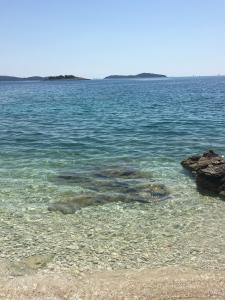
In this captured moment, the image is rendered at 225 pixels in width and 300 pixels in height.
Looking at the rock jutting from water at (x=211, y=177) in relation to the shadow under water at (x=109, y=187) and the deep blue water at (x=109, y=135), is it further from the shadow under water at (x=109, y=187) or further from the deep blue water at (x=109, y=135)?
the deep blue water at (x=109, y=135)

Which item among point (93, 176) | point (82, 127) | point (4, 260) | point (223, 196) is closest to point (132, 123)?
point (82, 127)

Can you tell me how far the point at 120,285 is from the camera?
949cm

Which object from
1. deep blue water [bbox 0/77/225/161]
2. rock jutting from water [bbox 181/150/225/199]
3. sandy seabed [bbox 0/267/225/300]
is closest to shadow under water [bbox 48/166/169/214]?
rock jutting from water [bbox 181/150/225/199]

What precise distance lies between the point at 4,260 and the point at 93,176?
342 inches

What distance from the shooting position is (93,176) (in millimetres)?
19062

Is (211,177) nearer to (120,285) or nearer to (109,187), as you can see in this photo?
(109,187)

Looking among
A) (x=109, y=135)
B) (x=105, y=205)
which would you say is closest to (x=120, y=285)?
(x=105, y=205)

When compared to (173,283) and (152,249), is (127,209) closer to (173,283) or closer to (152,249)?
(152,249)

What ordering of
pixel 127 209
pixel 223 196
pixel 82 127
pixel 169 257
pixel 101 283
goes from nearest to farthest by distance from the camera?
pixel 101 283, pixel 169 257, pixel 127 209, pixel 223 196, pixel 82 127

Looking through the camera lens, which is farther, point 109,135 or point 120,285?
point 109,135

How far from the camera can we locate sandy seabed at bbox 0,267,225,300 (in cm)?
902

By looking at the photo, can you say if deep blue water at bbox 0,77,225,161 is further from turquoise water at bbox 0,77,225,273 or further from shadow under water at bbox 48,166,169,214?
shadow under water at bbox 48,166,169,214

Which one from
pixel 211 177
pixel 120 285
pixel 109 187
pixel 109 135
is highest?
pixel 211 177

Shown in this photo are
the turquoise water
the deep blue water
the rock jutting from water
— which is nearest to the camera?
the turquoise water
